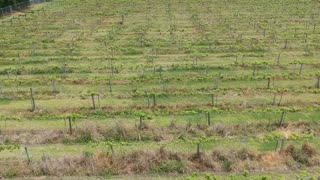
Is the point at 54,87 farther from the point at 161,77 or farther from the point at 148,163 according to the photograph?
the point at 148,163

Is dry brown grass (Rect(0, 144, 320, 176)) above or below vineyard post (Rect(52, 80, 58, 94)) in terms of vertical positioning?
below

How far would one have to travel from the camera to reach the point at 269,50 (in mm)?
35938

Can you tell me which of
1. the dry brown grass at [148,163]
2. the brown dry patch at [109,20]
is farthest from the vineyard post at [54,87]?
the brown dry patch at [109,20]

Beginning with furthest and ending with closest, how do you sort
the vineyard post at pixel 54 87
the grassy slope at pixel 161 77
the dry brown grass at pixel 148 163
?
the vineyard post at pixel 54 87
the grassy slope at pixel 161 77
the dry brown grass at pixel 148 163

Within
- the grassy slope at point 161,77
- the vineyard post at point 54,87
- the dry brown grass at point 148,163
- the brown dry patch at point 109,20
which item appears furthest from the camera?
the brown dry patch at point 109,20

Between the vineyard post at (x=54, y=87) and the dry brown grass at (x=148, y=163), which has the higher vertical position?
the vineyard post at (x=54, y=87)

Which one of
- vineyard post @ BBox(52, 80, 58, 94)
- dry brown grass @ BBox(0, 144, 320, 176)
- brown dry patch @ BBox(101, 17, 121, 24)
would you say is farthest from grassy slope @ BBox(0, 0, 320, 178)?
dry brown grass @ BBox(0, 144, 320, 176)

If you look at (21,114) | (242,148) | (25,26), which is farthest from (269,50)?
(25,26)

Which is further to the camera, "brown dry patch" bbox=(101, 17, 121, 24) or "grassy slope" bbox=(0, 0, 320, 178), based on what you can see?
"brown dry patch" bbox=(101, 17, 121, 24)

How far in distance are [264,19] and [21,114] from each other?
35.6m

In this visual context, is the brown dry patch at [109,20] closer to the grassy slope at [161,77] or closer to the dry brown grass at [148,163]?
the grassy slope at [161,77]

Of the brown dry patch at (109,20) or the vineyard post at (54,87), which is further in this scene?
the brown dry patch at (109,20)

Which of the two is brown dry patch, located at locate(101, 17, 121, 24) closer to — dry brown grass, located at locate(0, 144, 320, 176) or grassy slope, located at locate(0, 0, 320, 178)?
grassy slope, located at locate(0, 0, 320, 178)

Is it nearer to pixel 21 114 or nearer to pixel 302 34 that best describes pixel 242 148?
pixel 21 114
